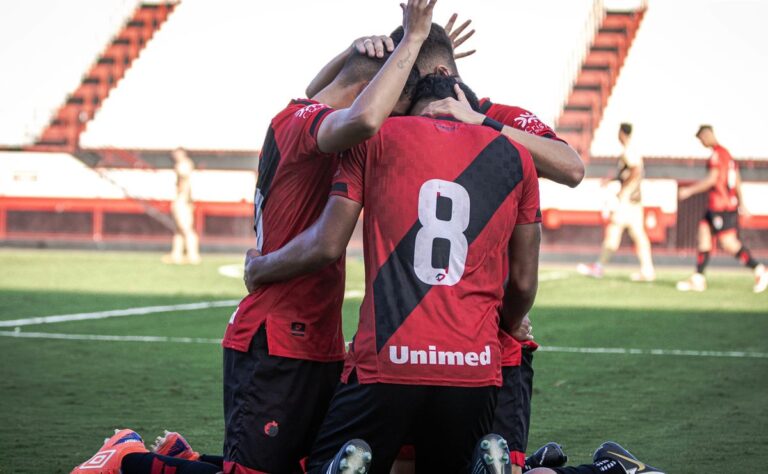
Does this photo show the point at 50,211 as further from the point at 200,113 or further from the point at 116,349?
the point at 116,349

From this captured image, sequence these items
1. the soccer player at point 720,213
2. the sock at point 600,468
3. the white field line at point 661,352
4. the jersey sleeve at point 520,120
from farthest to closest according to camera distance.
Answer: the soccer player at point 720,213, the white field line at point 661,352, the sock at point 600,468, the jersey sleeve at point 520,120

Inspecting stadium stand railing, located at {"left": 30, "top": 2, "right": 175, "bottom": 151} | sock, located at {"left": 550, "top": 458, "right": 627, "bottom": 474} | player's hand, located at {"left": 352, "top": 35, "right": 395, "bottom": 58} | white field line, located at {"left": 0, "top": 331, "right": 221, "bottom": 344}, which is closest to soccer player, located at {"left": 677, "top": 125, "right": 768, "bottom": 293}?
white field line, located at {"left": 0, "top": 331, "right": 221, "bottom": 344}

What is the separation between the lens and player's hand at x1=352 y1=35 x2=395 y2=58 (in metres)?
3.96

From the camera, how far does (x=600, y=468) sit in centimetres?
471

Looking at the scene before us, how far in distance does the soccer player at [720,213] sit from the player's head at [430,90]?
13.7 metres

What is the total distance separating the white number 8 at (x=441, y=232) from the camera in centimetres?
344

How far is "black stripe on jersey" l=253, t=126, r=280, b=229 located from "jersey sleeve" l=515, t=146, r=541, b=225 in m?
0.86

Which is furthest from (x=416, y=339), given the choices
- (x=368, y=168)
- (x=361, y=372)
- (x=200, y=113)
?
(x=200, y=113)

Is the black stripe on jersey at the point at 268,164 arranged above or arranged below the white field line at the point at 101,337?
above

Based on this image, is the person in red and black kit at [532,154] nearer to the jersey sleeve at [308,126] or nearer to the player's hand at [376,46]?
the player's hand at [376,46]

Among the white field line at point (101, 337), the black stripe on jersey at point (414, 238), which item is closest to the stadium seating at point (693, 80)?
the white field line at point (101, 337)

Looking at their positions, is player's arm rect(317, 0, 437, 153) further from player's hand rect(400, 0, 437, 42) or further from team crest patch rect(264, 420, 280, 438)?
team crest patch rect(264, 420, 280, 438)

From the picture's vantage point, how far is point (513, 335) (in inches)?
162

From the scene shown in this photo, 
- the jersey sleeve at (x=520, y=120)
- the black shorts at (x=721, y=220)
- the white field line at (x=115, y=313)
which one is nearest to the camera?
the jersey sleeve at (x=520, y=120)
